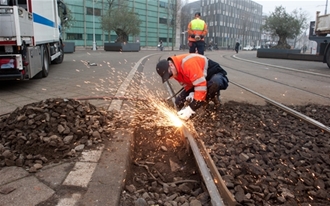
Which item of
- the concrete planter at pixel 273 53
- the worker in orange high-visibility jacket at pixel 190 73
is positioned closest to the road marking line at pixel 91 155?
the worker in orange high-visibility jacket at pixel 190 73

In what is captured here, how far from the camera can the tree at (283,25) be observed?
92.3ft

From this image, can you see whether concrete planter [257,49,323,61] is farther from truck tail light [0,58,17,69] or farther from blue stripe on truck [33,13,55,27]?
truck tail light [0,58,17,69]

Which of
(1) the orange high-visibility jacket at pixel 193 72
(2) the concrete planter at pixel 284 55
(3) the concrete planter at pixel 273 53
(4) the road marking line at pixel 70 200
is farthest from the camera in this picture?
(3) the concrete planter at pixel 273 53

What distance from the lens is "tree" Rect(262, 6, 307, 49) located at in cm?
2814

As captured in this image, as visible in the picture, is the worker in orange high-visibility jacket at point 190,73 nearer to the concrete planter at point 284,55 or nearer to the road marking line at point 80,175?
the road marking line at point 80,175

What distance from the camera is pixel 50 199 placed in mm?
2221

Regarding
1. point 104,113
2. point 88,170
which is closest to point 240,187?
point 88,170

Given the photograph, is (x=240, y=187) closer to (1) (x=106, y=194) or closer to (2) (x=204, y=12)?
(1) (x=106, y=194)

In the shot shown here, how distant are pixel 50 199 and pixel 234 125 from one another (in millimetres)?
2919

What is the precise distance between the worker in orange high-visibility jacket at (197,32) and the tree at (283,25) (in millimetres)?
21855

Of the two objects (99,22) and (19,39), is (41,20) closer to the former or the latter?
(19,39)

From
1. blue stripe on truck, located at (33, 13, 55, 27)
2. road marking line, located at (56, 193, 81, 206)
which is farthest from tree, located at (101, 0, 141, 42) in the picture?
road marking line, located at (56, 193, 81, 206)

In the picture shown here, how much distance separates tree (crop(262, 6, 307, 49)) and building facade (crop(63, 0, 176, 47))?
23.1 metres

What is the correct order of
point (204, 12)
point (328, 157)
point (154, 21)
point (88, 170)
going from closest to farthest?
point (88, 170)
point (328, 157)
point (154, 21)
point (204, 12)
